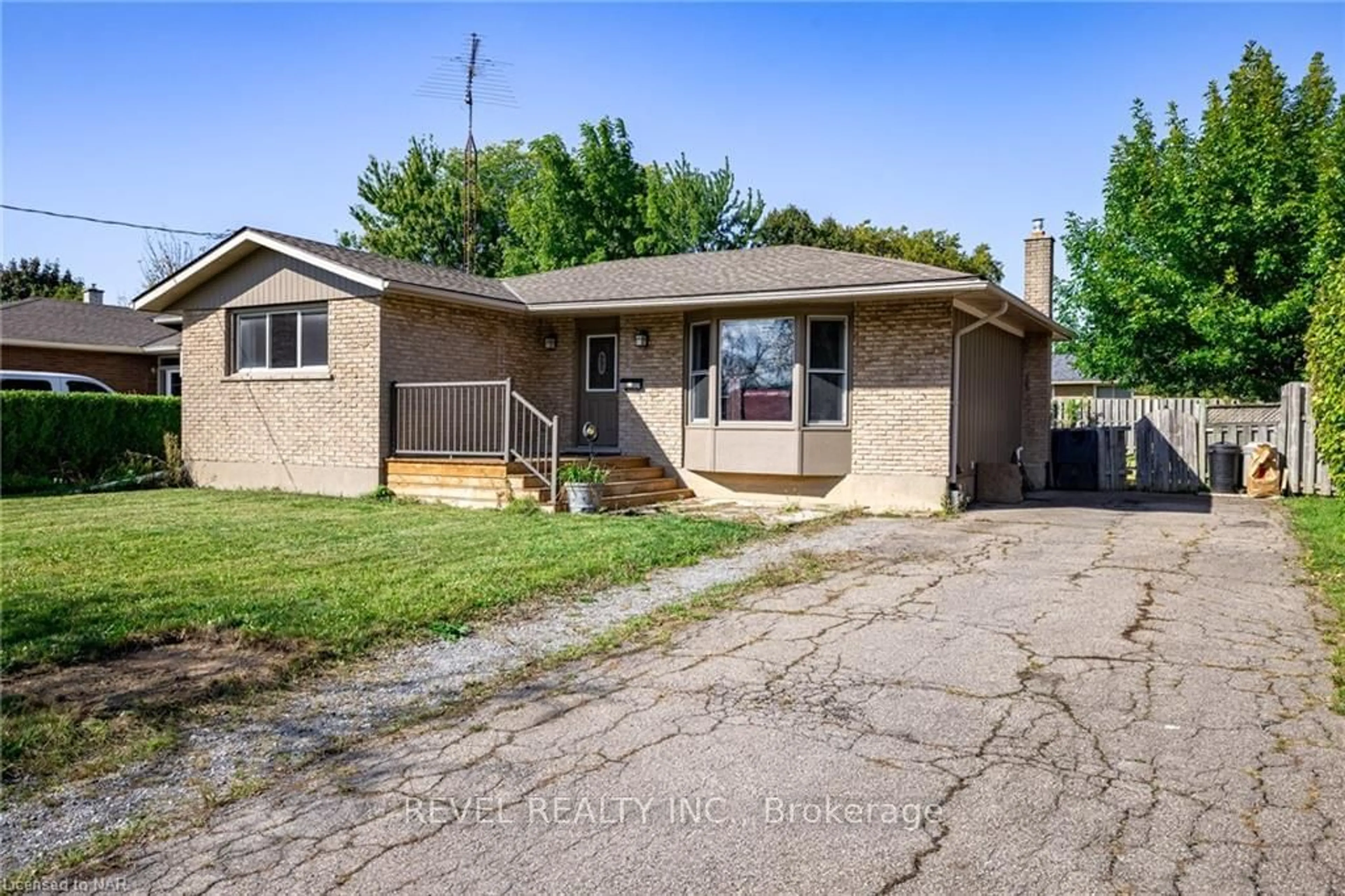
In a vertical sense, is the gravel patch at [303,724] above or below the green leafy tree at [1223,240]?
below

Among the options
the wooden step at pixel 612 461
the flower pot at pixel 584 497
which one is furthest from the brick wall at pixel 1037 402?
the flower pot at pixel 584 497

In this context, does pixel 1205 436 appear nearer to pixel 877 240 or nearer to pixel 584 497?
pixel 584 497

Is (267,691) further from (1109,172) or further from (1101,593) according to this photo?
(1109,172)

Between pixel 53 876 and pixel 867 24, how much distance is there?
12.5m

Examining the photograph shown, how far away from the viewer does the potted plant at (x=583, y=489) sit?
11742mm

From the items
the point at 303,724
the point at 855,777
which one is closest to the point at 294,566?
the point at 303,724

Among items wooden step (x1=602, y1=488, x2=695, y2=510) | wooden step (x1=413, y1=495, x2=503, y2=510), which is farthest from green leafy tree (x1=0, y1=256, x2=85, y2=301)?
wooden step (x1=602, y1=488, x2=695, y2=510)

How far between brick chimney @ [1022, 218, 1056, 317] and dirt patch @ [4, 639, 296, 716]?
17.3 meters

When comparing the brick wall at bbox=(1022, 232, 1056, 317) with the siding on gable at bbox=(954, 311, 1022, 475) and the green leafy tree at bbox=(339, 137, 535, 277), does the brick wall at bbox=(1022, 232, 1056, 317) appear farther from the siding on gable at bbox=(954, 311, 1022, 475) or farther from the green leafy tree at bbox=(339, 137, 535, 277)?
the green leafy tree at bbox=(339, 137, 535, 277)

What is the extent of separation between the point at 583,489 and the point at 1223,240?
1482 cm

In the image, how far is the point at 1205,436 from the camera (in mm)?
16062

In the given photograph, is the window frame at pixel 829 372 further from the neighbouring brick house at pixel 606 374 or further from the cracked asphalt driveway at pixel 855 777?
the cracked asphalt driveway at pixel 855 777

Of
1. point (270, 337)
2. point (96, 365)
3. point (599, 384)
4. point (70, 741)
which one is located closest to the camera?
point (70, 741)

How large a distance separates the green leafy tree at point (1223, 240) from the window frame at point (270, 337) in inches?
624
